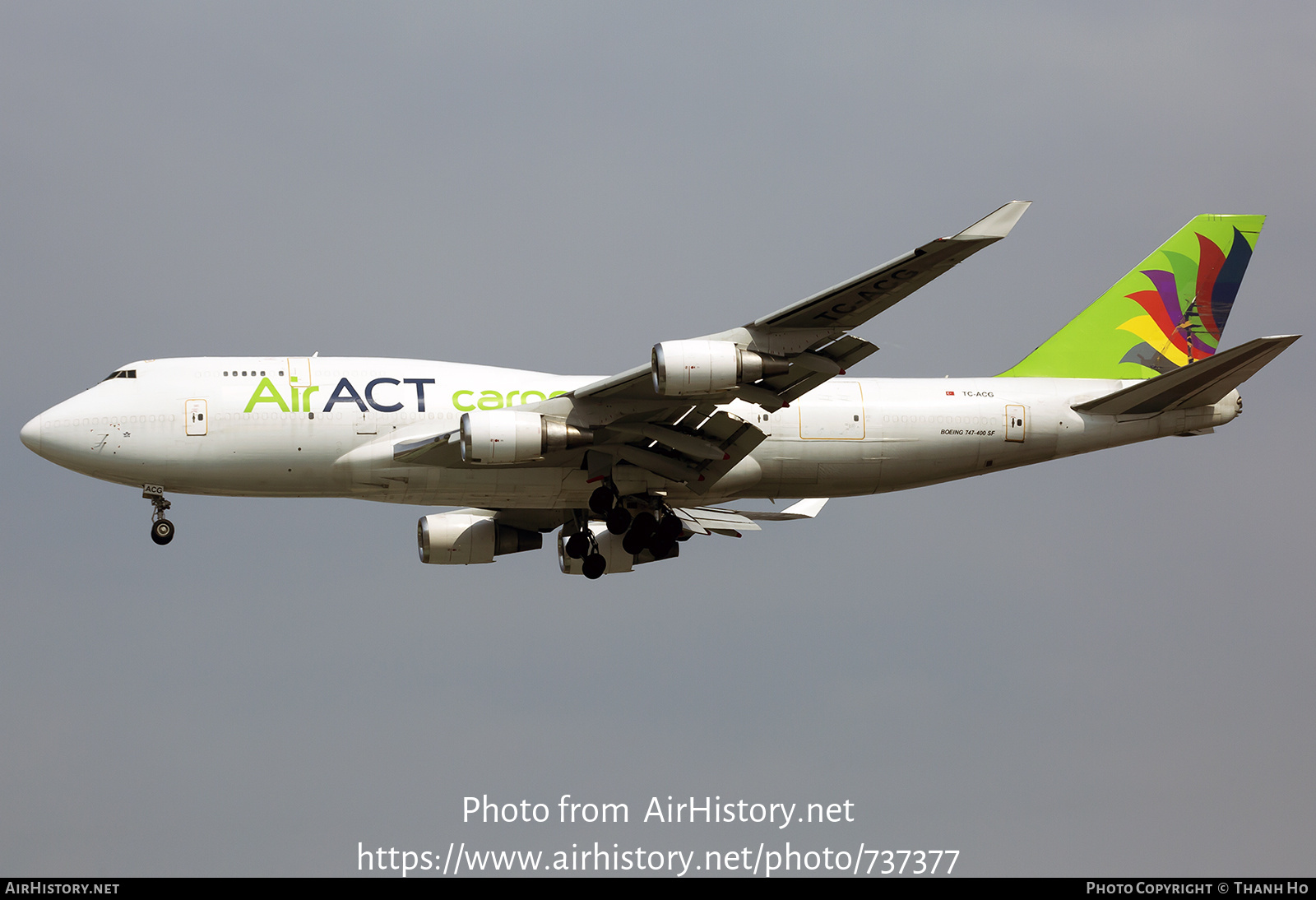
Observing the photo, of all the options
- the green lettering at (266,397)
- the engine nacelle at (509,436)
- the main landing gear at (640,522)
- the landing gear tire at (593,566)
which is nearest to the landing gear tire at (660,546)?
the main landing gear at (640,522)

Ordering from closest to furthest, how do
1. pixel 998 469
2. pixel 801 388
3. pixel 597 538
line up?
1. pixel 801 388
2. pixel 998 469
3. pixel 597 538

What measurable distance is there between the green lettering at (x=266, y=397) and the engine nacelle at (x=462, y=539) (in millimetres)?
6835

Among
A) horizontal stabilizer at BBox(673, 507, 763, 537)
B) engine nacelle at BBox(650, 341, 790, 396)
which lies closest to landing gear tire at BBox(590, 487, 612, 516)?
engine nacelle at BBox(650, 341, 790, 396)

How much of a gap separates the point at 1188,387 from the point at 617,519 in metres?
13.1

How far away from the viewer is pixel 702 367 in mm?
28984

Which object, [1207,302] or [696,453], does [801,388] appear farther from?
[1207,302]

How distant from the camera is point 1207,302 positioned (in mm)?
38438

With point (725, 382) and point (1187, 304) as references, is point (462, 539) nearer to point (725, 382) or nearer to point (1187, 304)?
point (725, 382)

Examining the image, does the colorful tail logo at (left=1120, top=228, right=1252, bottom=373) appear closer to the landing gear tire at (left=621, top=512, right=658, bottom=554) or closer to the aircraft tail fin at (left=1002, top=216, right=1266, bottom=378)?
the aircraft tail fin at (left=1002, top=216, right=1266, bottom=378)

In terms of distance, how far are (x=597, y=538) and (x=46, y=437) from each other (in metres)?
13.1

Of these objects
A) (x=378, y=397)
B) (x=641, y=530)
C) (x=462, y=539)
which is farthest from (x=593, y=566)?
(x=378, y=397)

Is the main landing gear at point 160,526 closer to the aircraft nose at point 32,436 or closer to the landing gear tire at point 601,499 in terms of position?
the aircraft nose at point 32,436

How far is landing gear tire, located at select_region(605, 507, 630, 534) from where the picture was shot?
110 ft

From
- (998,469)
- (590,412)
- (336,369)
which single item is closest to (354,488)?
(336,369)
